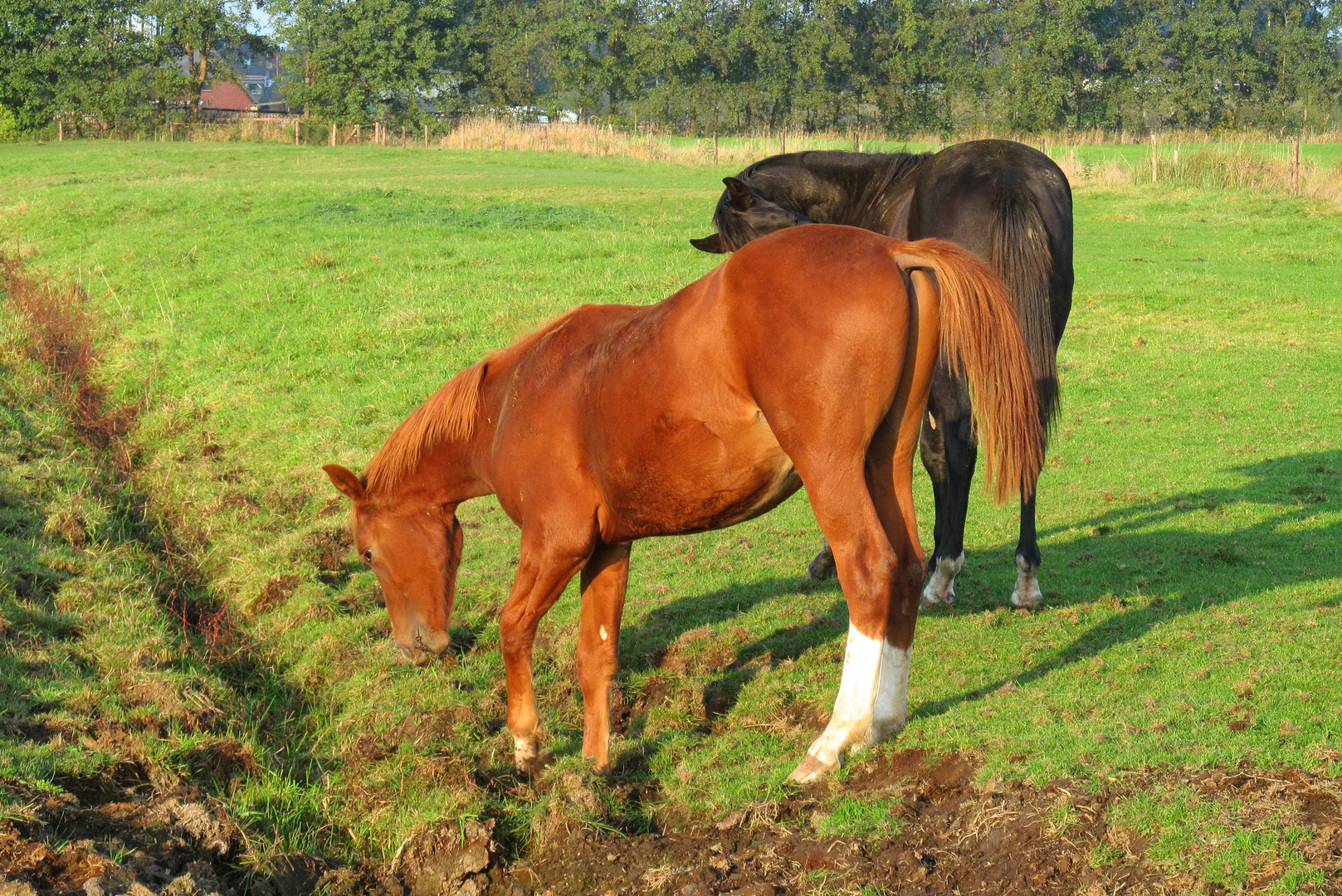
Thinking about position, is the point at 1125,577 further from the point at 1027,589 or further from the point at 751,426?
the point at 751,426

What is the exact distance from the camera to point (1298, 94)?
182ft

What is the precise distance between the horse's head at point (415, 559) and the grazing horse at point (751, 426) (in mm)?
206

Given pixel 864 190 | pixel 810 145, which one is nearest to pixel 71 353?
pixel 864 190

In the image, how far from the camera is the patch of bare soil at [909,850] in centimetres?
306

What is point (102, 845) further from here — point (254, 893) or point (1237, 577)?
point (1237, 577)

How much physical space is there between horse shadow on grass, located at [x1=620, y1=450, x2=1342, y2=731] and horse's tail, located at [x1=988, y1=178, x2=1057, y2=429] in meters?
1.10

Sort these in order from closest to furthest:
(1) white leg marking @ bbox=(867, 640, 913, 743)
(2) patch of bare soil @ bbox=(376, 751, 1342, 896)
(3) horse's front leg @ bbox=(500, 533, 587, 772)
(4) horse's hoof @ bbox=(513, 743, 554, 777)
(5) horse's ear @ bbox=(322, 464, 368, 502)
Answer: (2) patch of bare soil @ bbox=(376, 751, 1342, 896)
(1) white leg marking @ bbox=(867, 640, 913, 743)
(3) horse's front leg @ bbox=(500, 533, 587, 772)
(4) horse's hoof @ bbox=(513, 743, 554, 777)
(5) horse's ear @ bbox=(322, 464, 368, 502)

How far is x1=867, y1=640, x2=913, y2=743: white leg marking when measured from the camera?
4094 millimetres

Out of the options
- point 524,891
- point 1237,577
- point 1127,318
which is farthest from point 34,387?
point 1127,318

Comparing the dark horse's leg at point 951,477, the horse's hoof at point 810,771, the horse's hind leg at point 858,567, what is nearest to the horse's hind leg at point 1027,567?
the dark horse's leg at point 951,477

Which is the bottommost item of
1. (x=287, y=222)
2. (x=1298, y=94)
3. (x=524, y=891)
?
(x=524, y=891)

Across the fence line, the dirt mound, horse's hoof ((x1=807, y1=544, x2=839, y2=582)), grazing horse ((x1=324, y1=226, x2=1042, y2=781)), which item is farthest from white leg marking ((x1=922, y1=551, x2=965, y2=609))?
the fence line

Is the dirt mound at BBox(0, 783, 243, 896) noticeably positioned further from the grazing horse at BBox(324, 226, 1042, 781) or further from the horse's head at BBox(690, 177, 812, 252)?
the horse's head at BBox(690, 177, 812, 252)

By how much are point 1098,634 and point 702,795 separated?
2.32 metres
